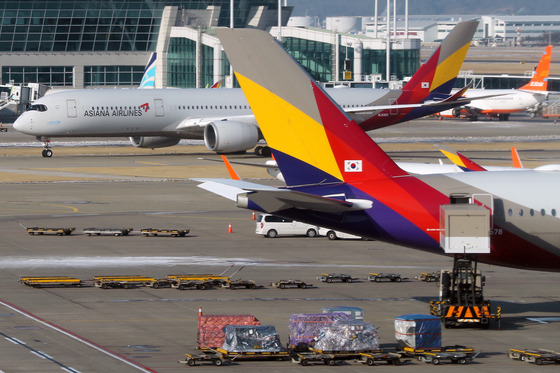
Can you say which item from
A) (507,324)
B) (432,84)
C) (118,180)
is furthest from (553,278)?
(432,84)

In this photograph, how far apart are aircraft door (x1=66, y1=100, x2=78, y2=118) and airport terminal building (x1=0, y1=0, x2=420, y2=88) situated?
67705mm

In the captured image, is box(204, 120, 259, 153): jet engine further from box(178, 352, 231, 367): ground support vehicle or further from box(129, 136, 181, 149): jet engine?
box(178, 352, 231, 367): ground support vehicle

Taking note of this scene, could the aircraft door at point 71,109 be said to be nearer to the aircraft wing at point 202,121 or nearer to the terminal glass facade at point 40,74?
the aircraft wing at point 202,121

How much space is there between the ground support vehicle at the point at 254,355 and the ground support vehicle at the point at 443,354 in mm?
3524

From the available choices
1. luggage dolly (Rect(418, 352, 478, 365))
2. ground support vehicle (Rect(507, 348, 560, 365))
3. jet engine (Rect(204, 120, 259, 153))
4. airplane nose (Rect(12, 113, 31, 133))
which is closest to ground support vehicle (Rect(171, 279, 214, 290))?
luggage dolly (Rect(418, 352, 478, 365))

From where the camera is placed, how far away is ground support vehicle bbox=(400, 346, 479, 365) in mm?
28531

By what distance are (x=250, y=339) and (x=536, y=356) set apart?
7885mm

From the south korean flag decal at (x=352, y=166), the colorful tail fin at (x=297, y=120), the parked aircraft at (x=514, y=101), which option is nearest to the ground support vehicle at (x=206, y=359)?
the colorful tail fin at (x=297, y=120)

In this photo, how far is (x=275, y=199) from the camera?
3238 cm

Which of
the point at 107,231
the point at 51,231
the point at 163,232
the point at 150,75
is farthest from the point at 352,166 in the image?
the point at 150,75

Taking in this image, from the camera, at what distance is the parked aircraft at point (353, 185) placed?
33.2m

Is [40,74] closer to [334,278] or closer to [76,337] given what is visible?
[334,278]

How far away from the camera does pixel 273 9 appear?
175500 mm

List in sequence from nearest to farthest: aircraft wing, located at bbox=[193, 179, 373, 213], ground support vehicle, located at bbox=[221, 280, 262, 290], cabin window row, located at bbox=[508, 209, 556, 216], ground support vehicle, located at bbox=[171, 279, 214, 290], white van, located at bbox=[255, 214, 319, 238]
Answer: aircraft wing, located at bbox=[193, 179, 373, 213] → cabin window row, located at bbox=[508, 209, 556, 216] → ground support vehicle, located at bbox=[171, 279, 214, 290] → ground support vehicle, located at bbox=[221, 280, 262, 290] → white van, located at bbox=[255, 214, 319, 238]
